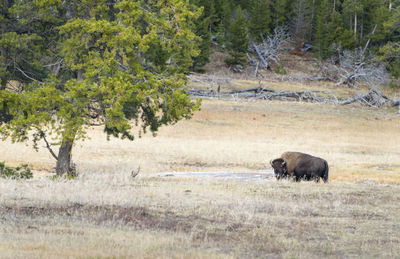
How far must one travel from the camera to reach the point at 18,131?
16.2m

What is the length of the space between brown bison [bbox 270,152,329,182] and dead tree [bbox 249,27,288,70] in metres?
54.7

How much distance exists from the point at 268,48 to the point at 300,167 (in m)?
57.8

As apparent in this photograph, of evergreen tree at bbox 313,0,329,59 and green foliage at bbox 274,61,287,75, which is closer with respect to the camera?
green foliage at bbox 274,61,287,75

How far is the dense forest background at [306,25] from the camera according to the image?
2640 inches

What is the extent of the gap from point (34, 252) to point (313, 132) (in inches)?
1381

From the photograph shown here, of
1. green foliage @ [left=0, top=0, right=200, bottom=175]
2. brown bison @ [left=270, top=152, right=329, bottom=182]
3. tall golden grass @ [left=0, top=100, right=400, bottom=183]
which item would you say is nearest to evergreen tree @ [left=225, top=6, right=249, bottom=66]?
tall golden grass @ [left=0, top=100, right=400, bottom=183]

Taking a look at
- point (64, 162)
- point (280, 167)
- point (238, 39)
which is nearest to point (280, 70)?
point (238, 39)

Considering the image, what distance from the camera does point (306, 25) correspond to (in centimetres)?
8425

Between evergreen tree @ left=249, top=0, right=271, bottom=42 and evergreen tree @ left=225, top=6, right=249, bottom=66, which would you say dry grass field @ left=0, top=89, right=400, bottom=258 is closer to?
evergreen tree @ left=225, top=6, right=249, bottom=66

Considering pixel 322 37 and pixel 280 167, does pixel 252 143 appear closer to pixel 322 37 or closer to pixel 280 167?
pixel 280 167

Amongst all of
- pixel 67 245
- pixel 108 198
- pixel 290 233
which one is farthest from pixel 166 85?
pixel 67 245

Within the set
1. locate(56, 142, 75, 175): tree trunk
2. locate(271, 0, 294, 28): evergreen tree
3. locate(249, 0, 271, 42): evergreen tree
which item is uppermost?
locate(271, 0, 294, 28): evergreen tree

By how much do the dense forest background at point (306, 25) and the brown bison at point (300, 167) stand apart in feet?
144

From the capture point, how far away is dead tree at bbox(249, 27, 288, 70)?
242 feet
